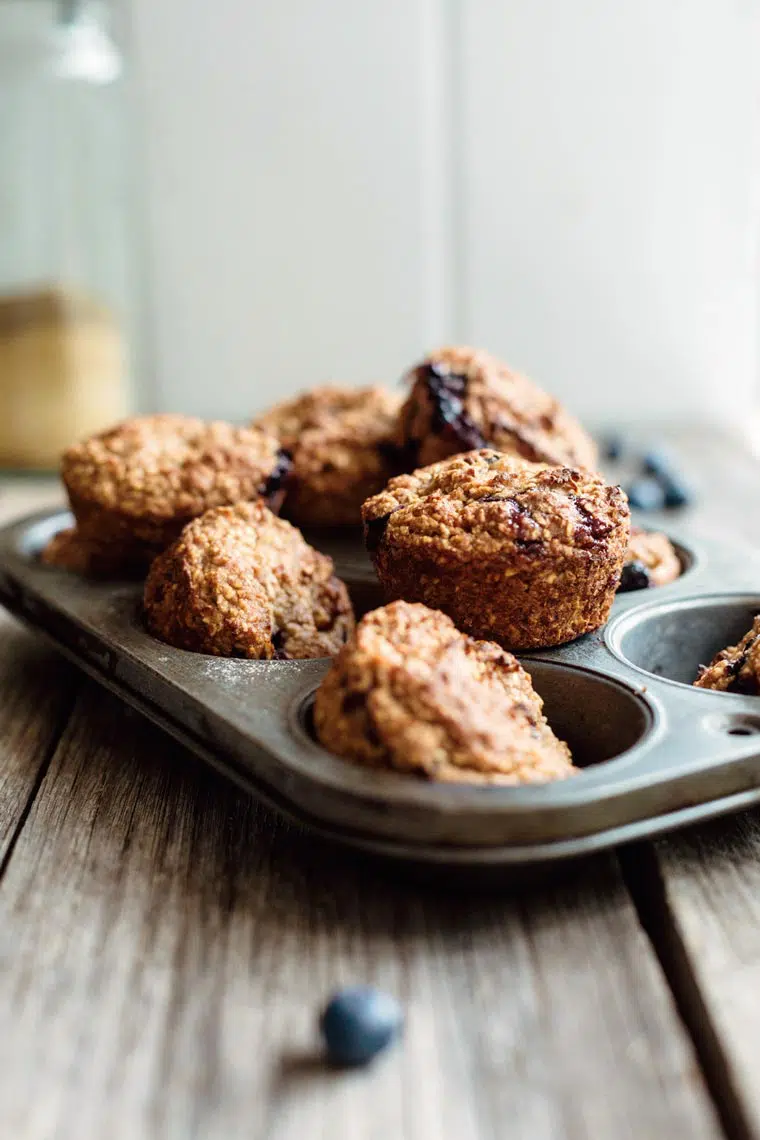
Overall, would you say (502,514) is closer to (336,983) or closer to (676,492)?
(336,983)

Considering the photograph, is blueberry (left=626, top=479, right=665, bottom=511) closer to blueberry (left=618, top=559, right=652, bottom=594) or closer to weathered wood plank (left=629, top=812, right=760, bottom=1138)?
blueberry (left=618, top=559, right=652, bottom=594)

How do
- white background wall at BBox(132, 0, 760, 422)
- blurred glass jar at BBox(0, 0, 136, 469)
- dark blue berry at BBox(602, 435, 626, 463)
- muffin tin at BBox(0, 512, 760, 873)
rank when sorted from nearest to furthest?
muffin tin at BBox(0, 512, 760, 873)
blurred glass jar at BBox(0, 0, 136, 469)
dark blue berry at BBox(602, 435, 626, 463)
white background wall at BBox(132, 0, 760, 422)

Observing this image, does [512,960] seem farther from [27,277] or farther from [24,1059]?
[27,277]

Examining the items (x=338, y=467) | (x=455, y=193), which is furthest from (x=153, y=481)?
(x=455, y=193)

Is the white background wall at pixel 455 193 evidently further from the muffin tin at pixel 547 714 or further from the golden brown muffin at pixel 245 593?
the golden brown muffin at pixel 245 593

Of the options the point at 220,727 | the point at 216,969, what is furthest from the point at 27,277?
the point at 216,969

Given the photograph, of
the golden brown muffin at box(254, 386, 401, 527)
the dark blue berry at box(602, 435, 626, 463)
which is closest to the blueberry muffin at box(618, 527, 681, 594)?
the golden brown muffin at box(254, 386, 401, 527)
